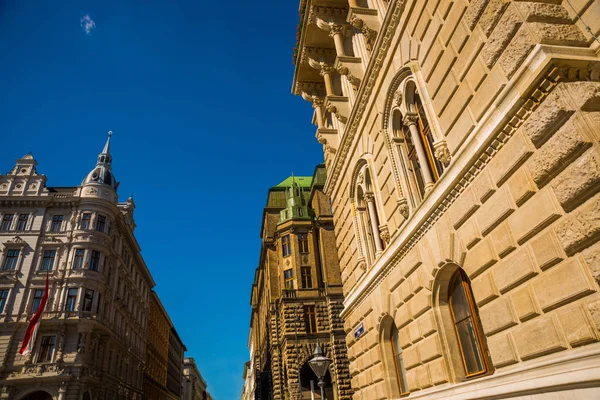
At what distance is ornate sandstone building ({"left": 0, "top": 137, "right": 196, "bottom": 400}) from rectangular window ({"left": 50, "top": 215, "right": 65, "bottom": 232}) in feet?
0.29

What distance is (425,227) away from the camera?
8141mm

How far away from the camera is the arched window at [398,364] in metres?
10.2

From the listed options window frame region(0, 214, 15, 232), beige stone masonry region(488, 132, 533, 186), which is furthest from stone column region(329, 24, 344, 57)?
window frame region(0, 214, 15, 232)

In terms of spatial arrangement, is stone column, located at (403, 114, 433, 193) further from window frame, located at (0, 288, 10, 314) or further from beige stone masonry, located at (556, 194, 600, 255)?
window frame, located at (0, 288, 10, 314)

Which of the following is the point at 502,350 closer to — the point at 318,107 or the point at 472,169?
the point at 472,169

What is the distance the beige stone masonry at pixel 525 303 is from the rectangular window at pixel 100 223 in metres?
40.8

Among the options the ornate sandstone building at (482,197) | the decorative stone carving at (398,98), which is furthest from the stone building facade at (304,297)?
the decorative stone carving at (398,98)

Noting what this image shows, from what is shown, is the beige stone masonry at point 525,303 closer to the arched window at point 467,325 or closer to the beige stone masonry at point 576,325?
the beige stone masonry at point 576,325

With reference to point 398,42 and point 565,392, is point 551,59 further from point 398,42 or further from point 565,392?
point 398,42

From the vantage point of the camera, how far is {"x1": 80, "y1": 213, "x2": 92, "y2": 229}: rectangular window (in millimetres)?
38188

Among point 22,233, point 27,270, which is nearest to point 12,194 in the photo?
point 22,233

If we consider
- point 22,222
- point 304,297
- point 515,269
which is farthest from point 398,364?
point 22,222

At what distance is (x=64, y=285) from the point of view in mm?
35031

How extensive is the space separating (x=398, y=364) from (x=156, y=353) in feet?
215
